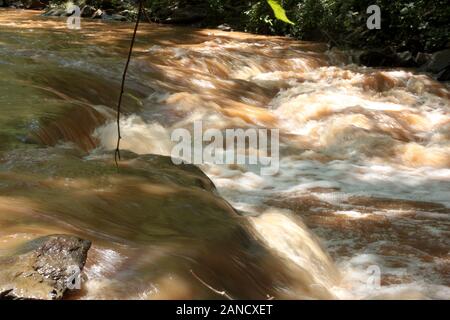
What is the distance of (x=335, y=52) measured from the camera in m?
13.7

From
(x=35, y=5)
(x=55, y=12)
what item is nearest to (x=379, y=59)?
(x=55, y=12)

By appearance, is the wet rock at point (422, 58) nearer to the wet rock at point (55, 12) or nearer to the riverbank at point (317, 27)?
the riverbank at point (317, 27)

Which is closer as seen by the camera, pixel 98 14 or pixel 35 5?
pixel 98 14

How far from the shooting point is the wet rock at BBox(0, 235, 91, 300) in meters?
1.96

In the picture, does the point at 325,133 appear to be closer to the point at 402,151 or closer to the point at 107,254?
the point at 402,151

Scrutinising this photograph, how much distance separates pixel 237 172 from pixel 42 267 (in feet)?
13.5

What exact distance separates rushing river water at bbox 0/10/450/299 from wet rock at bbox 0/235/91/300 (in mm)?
112

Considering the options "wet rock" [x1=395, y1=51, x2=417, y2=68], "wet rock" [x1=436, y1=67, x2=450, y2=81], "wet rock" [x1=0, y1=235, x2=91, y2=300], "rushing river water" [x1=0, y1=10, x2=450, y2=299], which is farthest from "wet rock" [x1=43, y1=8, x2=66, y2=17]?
"wet rock" [x1=0, y1=235, x2=91, y2=300]

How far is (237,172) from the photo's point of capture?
20.1 ft

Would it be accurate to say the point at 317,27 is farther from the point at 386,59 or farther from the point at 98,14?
the point at 98,14

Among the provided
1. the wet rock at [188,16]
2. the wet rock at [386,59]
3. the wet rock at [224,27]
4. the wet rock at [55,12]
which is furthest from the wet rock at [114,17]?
the wet rock at [386,59]

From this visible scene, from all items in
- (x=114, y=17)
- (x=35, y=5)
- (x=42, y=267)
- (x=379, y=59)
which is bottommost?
(x=35, y=5)

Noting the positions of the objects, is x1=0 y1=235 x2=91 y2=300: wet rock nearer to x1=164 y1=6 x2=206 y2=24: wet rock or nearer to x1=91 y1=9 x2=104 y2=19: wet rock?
x1=164 y1=6 x2=206 y2=24: wet rock

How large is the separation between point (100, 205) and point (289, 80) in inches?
299
